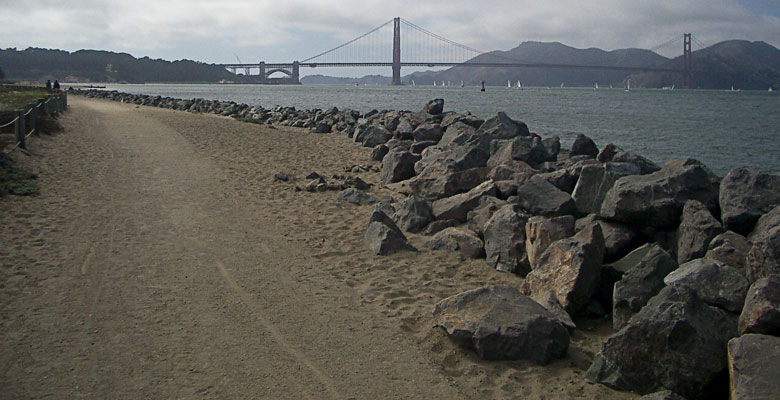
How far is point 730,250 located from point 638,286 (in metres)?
0.77

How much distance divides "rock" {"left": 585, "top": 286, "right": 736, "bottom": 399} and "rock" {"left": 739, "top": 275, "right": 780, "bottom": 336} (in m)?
0.08

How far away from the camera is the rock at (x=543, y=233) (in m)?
4.99

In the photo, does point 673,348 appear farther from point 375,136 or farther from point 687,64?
point 687,64

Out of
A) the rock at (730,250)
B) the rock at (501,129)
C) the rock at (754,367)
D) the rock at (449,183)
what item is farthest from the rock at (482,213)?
the rock at (501,129)

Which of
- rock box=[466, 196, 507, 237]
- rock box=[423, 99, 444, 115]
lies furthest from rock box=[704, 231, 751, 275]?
rock box=[423, 99, 444, 115]

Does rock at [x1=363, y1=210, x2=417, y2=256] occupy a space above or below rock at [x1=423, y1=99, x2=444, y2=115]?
below

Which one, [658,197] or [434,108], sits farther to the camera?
[434,108]

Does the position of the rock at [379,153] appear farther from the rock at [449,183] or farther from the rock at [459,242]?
the rock at [459,242]

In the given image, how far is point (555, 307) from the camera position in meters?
4.11

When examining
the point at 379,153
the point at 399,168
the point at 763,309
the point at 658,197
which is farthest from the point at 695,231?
the point at 379,153

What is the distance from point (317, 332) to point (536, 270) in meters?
1.73

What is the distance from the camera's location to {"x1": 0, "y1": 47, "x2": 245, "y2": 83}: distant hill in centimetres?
9550

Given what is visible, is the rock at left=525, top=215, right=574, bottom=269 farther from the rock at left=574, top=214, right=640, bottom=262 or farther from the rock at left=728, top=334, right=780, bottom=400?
the rock at left=728, top=334, right=780, bottom=400

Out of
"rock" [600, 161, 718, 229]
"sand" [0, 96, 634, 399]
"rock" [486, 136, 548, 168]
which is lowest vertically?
"sand" [0, 96, 634, 399]
